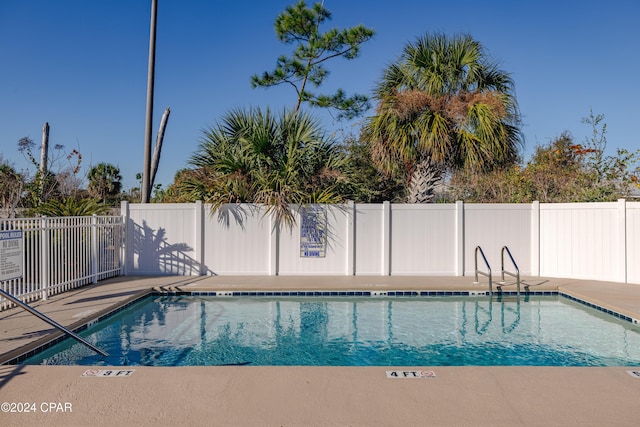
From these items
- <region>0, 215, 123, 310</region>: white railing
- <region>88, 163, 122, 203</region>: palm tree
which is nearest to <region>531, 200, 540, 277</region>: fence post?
<region>0, 215, 123, 310</region>: white railing

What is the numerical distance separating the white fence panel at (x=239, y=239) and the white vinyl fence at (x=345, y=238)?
0.02 meters

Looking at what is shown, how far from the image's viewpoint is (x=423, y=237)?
417 inches

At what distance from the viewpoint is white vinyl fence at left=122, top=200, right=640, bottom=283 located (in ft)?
34.6

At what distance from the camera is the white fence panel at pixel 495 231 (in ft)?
34.7

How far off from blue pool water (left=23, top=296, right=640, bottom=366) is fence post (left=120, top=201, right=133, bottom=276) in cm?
217

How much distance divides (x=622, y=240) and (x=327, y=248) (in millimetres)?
6235

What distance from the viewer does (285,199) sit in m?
10.4

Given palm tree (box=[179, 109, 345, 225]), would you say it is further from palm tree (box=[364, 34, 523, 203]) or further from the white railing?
the white railing

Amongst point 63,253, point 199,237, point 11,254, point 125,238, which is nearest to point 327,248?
point 199,237

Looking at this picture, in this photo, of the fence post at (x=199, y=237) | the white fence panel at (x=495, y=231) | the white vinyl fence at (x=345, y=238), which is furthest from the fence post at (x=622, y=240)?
the fence post at (x=199, y=237)
